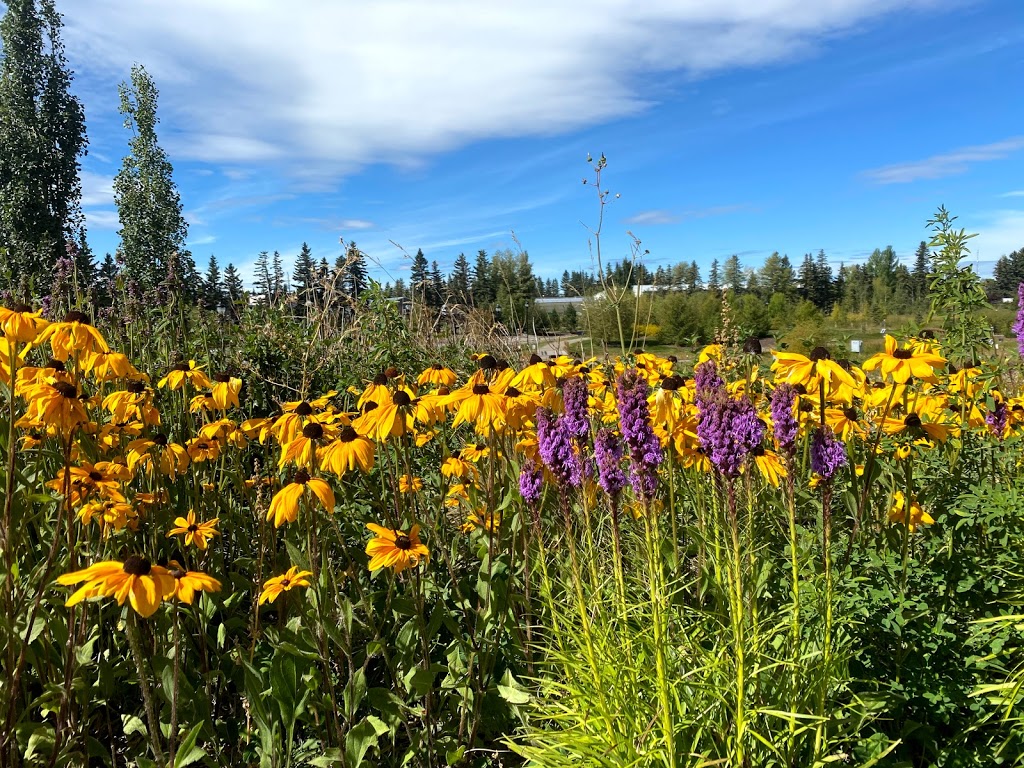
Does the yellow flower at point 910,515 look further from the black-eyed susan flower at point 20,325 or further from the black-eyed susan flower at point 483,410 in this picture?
the black-eyed susan flower at point 20,325

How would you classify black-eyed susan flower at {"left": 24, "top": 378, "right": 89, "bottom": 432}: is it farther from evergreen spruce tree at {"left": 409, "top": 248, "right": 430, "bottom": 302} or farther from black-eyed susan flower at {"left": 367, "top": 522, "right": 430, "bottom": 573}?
evergreen spruce tree at {"left": 409, "top": 248, "right": 430, "bottom": 302}

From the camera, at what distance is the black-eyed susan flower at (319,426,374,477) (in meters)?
2.09

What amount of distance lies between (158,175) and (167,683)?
35676 millimetres

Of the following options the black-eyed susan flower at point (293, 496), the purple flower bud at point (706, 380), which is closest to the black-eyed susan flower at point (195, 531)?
the black-eyed susan flower at point (293, 496)

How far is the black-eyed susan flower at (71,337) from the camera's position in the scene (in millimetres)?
2166

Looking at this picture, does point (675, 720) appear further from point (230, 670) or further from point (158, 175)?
point (158, 175)

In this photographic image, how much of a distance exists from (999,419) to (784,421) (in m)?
2.35

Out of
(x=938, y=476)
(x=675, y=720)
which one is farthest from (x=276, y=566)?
(x=938, y=476)

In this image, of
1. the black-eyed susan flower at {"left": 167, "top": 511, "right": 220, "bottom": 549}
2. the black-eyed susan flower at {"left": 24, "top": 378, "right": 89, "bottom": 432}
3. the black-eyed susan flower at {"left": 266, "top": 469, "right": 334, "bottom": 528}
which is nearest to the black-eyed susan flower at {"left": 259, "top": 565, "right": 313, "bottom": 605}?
the black-eyed susan flower at {"left": 266, "top": 469, "right": 334, "bottom": 528}

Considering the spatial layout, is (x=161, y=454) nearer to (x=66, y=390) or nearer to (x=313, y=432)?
(x=66, y=390)

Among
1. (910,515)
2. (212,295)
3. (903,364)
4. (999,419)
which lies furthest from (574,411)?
(212,295)

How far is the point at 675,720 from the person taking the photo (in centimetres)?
158

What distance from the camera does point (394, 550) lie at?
1.95 meters

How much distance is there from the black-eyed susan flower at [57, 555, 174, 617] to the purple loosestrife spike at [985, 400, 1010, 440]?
142 inches
